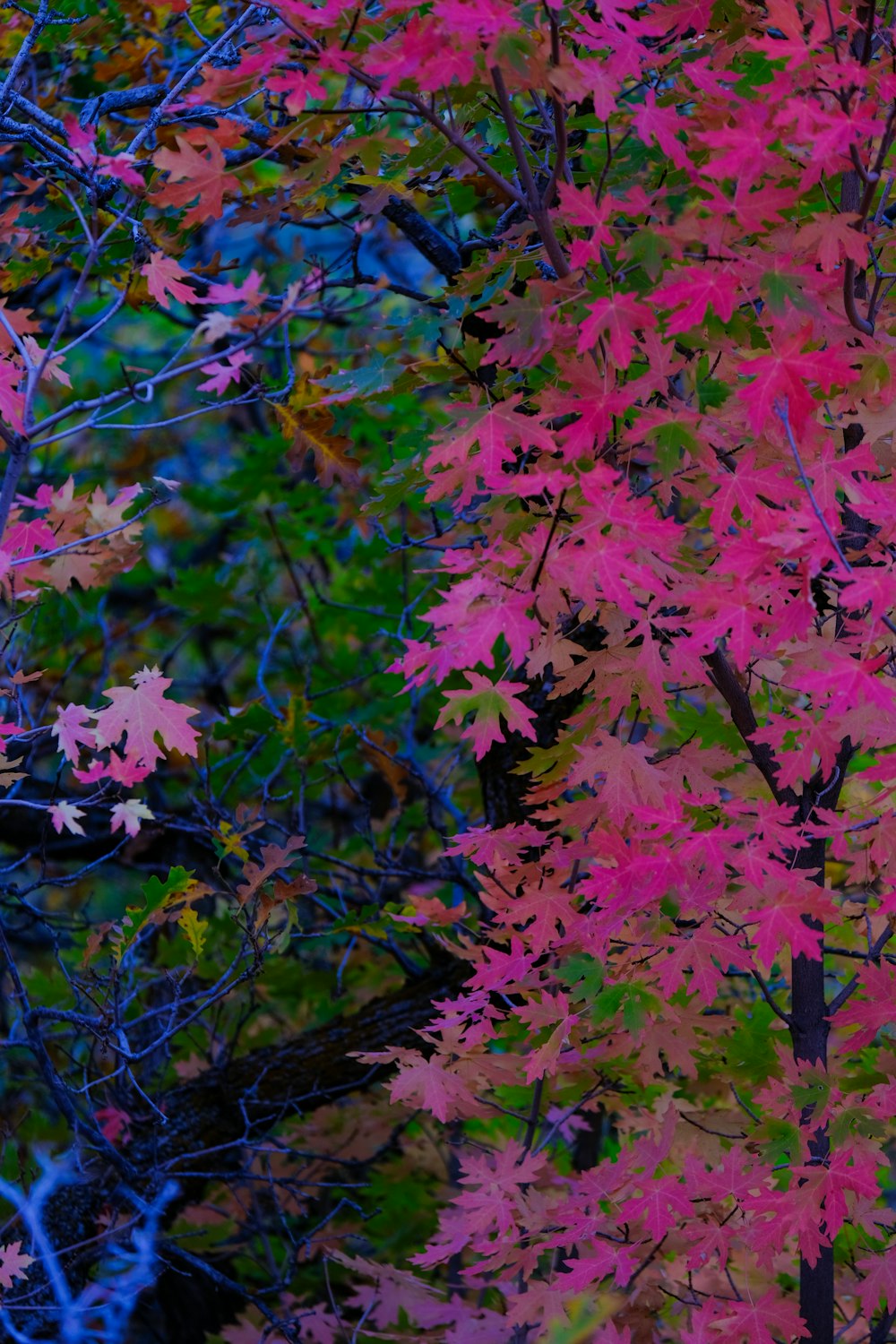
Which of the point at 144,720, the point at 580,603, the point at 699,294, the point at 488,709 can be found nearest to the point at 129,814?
the point at 144,720

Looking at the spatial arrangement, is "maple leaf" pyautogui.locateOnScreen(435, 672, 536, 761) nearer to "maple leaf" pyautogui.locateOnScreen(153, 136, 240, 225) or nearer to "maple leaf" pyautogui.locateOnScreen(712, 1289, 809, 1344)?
"maple leaf" pyautogui.locateOnScreen(153, 136, 240, 225)

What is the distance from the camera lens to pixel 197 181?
8.14 ft

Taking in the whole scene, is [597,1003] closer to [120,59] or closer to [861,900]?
[861,900]

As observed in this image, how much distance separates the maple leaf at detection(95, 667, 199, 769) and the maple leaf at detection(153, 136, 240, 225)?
1.06 meters

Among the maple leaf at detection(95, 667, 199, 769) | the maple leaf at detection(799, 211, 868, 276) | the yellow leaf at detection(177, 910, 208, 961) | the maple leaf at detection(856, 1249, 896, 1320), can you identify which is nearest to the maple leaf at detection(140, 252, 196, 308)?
the maple leaf at detection(95, 667, 199, 769)

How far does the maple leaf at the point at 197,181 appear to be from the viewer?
243 cm

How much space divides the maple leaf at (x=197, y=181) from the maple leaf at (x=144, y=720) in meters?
1.06

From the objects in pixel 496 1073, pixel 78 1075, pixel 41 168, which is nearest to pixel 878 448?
pixel 496 1073

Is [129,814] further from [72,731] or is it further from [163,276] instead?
[163,276]

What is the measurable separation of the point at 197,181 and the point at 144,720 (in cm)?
120

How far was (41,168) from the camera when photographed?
3979 millimetres

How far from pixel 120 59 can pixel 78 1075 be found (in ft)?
14.5

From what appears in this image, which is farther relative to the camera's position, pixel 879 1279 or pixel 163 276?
pixel 879 1279

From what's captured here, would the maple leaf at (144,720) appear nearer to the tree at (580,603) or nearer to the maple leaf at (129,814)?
the tree at (580,603)
